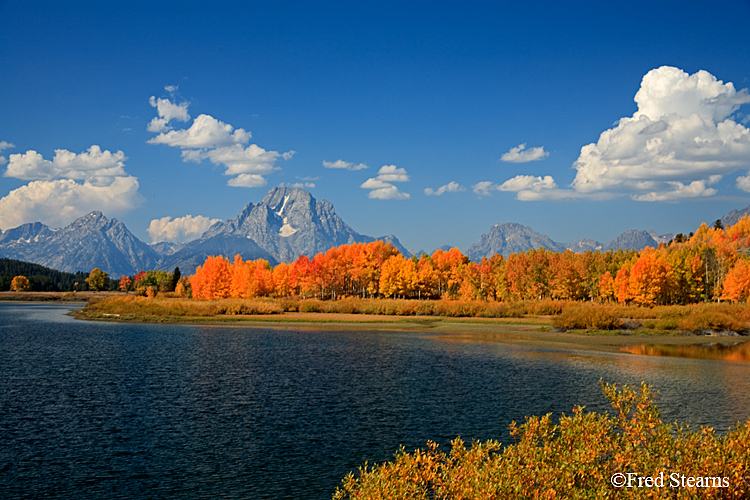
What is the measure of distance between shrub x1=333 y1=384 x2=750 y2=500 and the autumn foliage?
99016 mm

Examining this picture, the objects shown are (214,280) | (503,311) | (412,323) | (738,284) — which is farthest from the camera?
(214,280)

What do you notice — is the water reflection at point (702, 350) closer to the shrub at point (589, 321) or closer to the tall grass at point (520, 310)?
the tall grass at point (520, 310)

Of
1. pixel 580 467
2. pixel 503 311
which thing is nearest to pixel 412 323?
pixel 503 311

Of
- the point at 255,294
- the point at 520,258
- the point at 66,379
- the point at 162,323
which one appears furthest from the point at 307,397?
the point at 255,294

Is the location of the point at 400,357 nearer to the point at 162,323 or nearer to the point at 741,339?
the point at 741,339

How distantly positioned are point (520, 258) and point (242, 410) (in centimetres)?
10786

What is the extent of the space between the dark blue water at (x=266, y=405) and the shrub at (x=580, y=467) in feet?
20.6

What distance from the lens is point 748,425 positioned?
12320 millimetres

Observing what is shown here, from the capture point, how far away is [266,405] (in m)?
28.1

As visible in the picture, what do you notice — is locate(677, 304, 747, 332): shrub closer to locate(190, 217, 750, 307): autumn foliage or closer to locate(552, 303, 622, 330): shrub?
locate(552, 303, 622, 330): shrub

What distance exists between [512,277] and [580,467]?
Answer: 11111 centimetres

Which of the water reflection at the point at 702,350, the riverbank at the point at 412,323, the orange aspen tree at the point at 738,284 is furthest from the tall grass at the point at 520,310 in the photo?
the orange aspen tree at the point at 738,284

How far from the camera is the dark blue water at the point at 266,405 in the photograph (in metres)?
18.1

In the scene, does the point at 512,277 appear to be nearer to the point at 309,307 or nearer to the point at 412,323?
the point at 412,323
